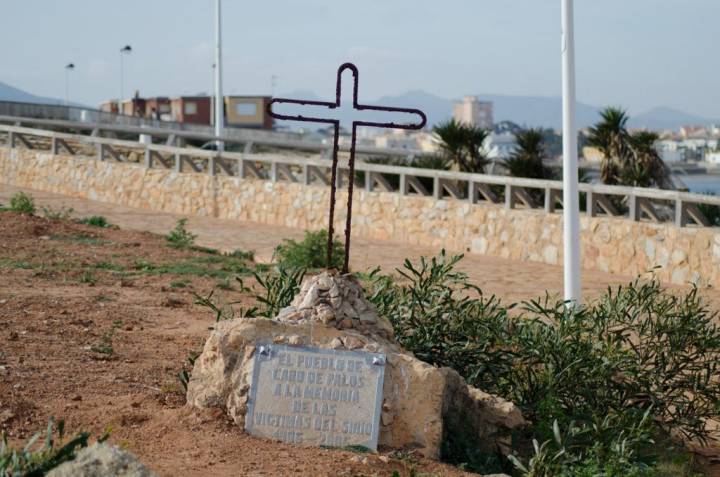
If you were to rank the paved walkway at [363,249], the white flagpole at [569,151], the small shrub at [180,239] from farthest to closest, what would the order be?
the small shrub at [180,239] < the paved walkway at [363,249] < the white flagpole at [569,151]

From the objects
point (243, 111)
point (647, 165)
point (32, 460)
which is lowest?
point (32, 460)

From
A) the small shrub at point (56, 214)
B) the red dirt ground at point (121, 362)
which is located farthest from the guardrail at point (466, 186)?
the red dirt ground at point (121, 362)

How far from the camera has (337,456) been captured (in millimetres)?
6523

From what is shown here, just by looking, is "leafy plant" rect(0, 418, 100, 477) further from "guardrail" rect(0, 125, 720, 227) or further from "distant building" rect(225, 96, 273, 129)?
"distant building" rect(225, 96, 273, 129)

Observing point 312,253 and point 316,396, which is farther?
point 312,253

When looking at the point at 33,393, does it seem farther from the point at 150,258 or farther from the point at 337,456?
the point at 150,258

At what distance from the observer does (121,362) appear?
8.59m

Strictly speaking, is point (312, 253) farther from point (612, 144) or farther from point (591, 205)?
point (612, 144)

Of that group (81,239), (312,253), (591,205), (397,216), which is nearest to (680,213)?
(591,205)

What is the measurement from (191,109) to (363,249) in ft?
272

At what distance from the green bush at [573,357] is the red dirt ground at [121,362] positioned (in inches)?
54.2

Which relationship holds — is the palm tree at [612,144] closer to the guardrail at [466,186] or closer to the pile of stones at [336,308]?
the guardrail at [466,186]

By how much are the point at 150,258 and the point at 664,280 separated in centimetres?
618

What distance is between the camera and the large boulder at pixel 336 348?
684 centimetres
